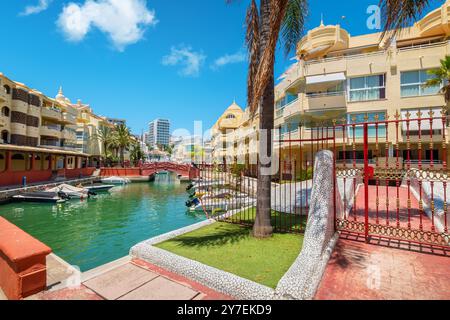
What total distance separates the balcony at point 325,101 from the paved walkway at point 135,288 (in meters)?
21.9

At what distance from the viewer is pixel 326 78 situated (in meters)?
21.7

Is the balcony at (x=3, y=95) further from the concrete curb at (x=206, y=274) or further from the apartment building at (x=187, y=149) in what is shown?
the apartment building at (x=187, y=149)

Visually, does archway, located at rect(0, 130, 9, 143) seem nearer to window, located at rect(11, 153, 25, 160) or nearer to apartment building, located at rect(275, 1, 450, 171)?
window, located at rect(11, 153, 25, 160)

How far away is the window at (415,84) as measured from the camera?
18.9 metres

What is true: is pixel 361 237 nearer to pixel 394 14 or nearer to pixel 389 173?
pixel 389 173

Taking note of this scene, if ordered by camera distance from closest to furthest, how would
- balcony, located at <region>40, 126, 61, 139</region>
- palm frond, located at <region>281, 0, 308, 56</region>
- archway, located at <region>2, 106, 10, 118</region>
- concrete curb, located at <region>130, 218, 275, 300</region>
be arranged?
concrete curb, located at <region>130, 218, 275, 300</region> → palm frond, located at <region>281, 0, 308, 56</region> → archway, located at <region>2, 106, 10, 118</region> → balcony, located at <region>40, 126, 61, 139</region>

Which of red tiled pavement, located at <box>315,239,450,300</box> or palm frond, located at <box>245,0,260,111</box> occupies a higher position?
palm frond, located at <box>245,0,260,111</box>

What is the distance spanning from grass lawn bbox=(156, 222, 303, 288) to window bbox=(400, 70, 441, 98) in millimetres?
21262

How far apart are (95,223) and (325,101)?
23.2m

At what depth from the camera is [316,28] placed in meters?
24.5

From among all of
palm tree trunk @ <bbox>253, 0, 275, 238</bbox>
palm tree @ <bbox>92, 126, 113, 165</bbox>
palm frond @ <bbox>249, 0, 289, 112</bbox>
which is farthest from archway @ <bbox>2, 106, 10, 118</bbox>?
palm frond @ <bbox>249, 0, 289, 112</bbox>

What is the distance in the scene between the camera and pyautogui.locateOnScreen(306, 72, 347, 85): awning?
69.3ft
